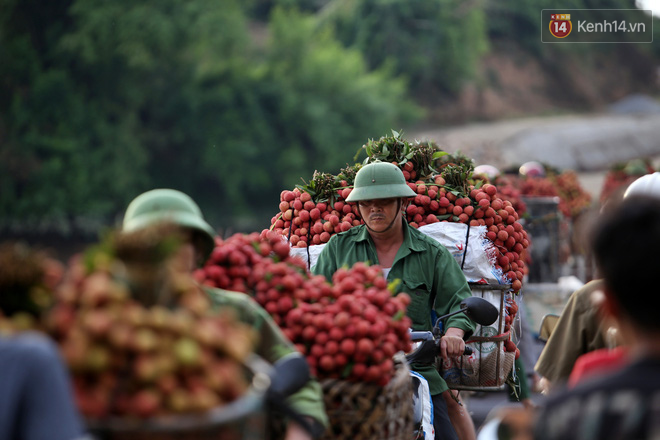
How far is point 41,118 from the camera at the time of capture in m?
32.3

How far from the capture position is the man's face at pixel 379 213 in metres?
4.79

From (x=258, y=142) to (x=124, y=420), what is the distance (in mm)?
35627

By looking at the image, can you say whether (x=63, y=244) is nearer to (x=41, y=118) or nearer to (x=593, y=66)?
(x=41, y=118)

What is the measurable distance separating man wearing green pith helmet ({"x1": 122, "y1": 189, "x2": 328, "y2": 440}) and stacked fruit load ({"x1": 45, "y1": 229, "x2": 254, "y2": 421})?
61 centimetres

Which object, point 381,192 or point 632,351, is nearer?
point 632,351

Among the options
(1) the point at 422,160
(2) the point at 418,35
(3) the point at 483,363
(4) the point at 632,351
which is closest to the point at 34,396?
(4) the point at 632,351

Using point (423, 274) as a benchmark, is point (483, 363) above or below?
below

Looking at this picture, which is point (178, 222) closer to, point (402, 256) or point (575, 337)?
point (575, 337)

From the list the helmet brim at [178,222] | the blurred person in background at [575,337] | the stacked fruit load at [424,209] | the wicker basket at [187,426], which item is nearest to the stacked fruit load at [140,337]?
the wicker basket at [187,426]

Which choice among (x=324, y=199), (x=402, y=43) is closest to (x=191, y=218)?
(x=324, y=199)

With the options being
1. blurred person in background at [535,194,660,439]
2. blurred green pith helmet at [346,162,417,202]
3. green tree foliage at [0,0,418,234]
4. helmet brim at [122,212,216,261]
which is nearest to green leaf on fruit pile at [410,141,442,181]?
blurred green pith helmet at [346,162,417,202]

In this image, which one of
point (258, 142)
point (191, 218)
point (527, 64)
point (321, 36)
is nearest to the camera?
point (191, 218)

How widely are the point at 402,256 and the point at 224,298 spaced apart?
218 cm

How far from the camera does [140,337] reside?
6.03 ft
